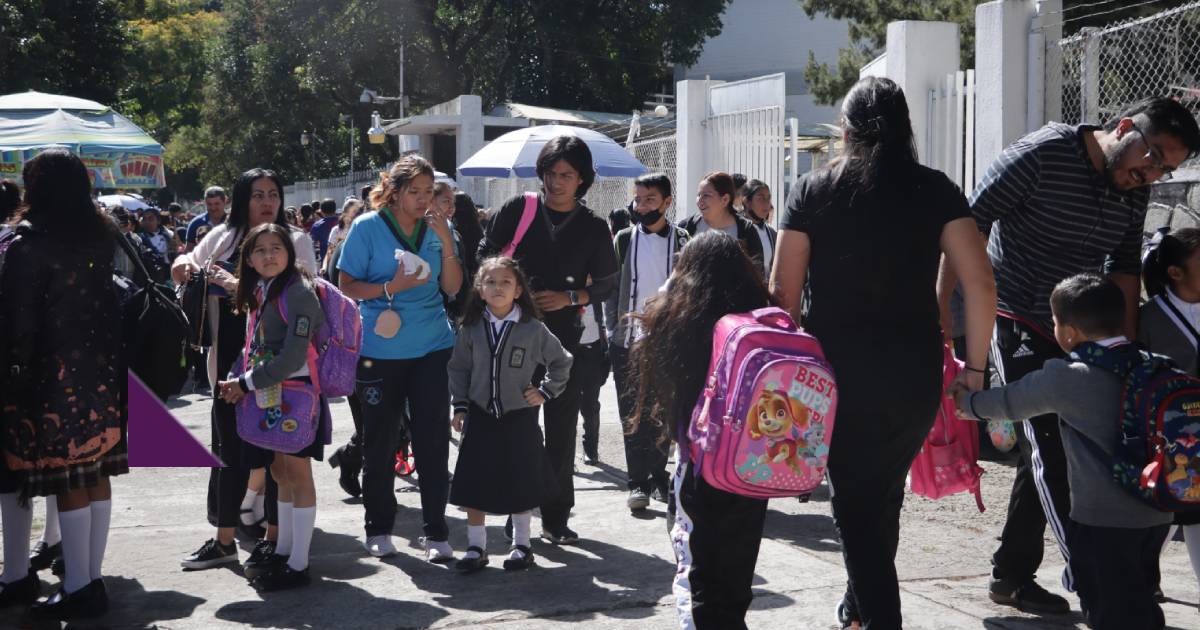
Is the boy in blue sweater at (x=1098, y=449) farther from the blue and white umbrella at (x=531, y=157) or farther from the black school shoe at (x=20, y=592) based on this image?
the blue and white umbrella at (x=531, y=157)

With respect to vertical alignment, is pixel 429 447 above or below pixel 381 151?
below

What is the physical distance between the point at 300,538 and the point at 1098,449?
326cm

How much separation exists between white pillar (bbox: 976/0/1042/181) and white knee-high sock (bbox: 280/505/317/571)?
542cm

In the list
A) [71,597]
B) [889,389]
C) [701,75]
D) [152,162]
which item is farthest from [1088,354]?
[701,75]

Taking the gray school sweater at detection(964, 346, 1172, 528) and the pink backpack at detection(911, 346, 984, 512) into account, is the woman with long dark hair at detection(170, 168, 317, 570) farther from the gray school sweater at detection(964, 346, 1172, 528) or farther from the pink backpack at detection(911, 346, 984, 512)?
the gray school sweater at detection(964, 346, 1172, 528)

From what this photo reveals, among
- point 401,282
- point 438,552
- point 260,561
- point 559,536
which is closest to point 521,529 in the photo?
point 438,552

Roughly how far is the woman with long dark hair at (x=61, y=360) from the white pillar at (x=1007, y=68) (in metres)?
5.94

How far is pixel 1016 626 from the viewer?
4.63m

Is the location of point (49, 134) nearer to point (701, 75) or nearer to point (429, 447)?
point (429, 447)

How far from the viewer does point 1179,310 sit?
4.61m

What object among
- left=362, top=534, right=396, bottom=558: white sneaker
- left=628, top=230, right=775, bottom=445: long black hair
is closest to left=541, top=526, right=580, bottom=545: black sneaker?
left=362, top=534, right=396, bottom=558: white sneaker

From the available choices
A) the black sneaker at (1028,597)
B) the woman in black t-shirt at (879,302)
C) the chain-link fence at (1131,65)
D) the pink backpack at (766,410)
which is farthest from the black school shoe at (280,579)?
the chain-link fence at (1131,65)

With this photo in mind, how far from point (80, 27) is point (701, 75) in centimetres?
2389

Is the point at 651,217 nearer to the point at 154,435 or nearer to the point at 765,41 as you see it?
the point at 154,435
